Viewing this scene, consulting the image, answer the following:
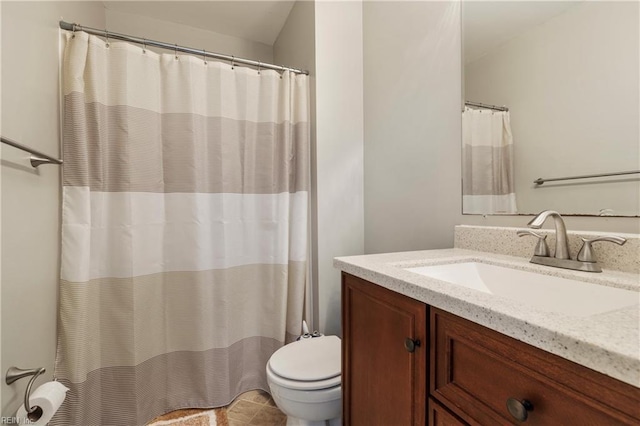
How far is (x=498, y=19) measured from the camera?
1112 millimetres

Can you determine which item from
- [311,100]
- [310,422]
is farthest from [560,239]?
[311,100]

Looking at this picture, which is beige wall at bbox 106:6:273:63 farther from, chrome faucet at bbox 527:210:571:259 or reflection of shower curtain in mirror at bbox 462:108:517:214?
chrome faucet at bbox 527:210:571:259

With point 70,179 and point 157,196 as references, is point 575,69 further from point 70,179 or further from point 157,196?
point 70,179

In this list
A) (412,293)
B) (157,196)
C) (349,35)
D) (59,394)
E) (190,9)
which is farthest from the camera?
(190,9)

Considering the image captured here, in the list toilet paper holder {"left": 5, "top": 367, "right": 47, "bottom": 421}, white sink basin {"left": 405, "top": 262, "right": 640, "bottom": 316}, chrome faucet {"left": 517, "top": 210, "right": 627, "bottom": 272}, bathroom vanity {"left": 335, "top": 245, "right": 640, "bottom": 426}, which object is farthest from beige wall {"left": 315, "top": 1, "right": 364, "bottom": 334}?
toilet paper holder {"left": 5, "top": 367, "right": 47, "bottom": 421}

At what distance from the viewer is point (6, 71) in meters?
0.90

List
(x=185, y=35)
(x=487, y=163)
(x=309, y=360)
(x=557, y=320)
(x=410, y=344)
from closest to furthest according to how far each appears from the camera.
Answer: (x=557, y=320)
(x=410, y=344)
(x=487, y=163)
(x=309, y=360)
(x=185, y=35)

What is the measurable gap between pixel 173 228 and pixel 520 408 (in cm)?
154

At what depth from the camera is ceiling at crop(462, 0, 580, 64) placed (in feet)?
3.15

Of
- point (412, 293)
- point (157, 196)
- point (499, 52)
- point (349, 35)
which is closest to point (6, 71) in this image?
point (157, 196)

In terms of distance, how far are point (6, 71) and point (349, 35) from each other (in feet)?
5.29

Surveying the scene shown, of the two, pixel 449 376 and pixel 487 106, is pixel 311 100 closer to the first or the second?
pixel 487 106

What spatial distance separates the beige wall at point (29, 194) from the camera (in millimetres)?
899

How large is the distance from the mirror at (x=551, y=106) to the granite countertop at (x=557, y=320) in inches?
10.3
